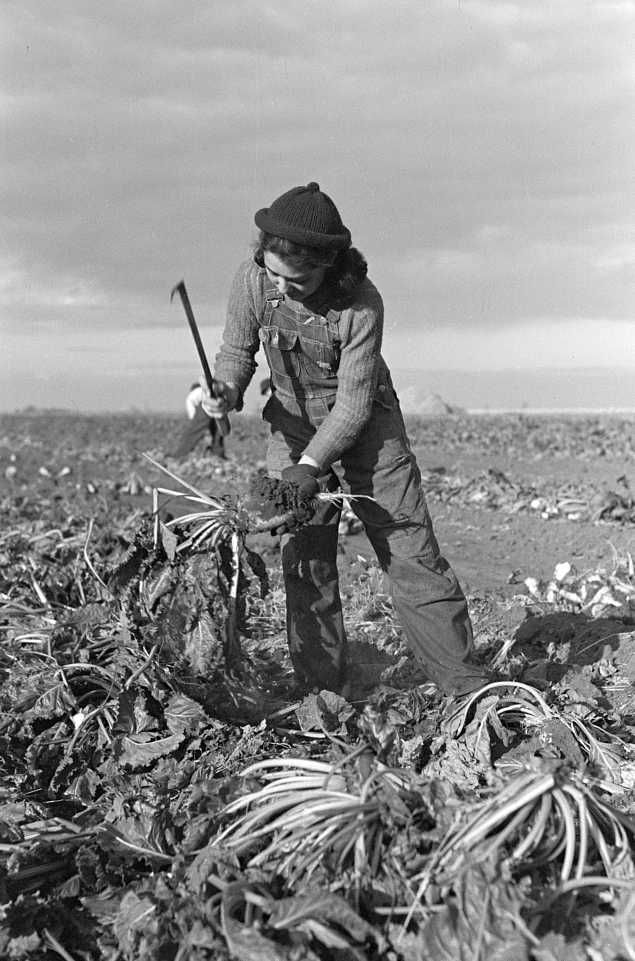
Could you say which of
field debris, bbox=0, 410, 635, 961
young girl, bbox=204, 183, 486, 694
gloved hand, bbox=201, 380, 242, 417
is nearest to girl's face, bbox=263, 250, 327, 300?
Answer: young girl, bbox=204, 183, 486, 694

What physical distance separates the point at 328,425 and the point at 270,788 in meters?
1.46

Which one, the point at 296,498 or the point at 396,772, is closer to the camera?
the point at 396,772

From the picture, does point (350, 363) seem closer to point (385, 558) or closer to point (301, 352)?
point (301, 352)

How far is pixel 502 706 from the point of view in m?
3.53

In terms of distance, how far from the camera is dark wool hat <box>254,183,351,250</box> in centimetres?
337

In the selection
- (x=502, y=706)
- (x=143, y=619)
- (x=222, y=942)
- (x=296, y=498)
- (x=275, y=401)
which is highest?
(x=275, y=401)

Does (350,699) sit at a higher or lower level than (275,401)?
lower

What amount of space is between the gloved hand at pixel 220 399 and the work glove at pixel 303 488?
0.39 m

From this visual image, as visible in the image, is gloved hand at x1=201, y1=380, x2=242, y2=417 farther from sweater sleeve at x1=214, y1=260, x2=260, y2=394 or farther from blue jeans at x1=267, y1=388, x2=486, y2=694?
blue jeans at x1=267, y1=388, x2=486, y2=694

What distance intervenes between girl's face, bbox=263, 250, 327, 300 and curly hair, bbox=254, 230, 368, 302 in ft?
0.06

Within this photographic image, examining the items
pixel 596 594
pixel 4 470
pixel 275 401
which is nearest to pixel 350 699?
pixel 275 401

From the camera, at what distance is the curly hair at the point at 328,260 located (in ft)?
11.2

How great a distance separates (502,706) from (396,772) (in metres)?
0.96

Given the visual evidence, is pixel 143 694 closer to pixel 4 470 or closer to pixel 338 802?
pixel 338 802
